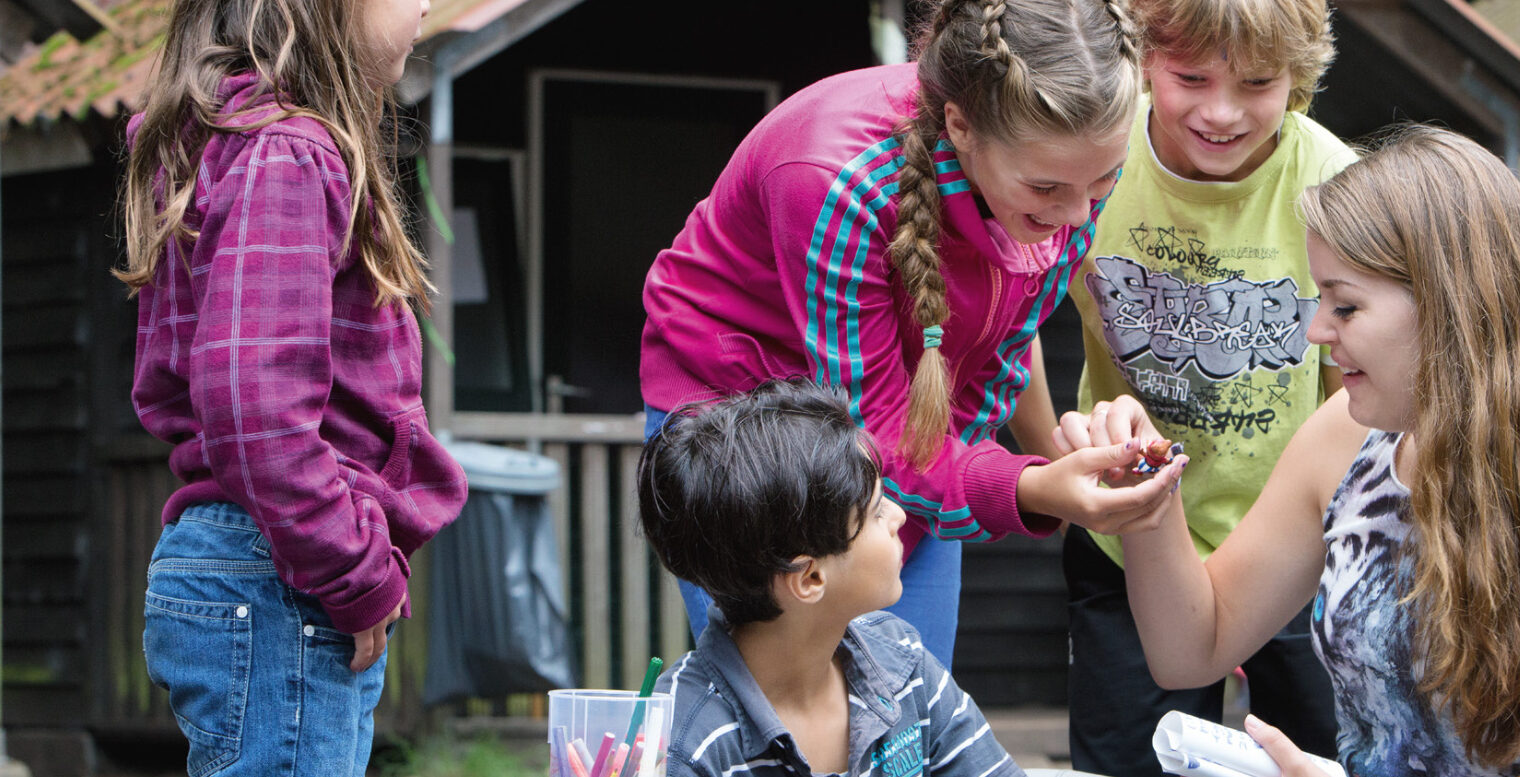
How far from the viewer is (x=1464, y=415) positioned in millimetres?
1690

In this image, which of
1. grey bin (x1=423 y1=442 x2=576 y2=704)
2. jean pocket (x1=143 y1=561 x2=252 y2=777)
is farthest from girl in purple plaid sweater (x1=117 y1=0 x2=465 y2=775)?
grey bin (x1=423 y1=442 x2=576 y2=704)

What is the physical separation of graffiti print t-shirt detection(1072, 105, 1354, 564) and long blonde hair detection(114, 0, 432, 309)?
48.1 inches

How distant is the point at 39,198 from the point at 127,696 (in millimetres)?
2156

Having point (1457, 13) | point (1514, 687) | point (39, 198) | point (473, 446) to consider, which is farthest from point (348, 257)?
point (39, 198)

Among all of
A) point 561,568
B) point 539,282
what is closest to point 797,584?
point 561,568

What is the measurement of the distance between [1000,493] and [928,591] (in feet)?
1.06

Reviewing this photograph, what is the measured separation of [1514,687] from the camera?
64.9 inches

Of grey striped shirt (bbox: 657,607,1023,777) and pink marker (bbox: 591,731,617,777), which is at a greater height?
pink marker (bbox: 591,731,617,777)

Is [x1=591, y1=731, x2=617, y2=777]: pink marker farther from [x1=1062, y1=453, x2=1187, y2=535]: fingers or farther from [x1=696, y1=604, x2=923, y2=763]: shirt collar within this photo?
[x1=1062, y1=453, x2=1187, y2=535]: fingers

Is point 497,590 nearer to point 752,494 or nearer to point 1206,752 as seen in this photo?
point 752,494

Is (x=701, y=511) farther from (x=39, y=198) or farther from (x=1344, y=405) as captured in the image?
(x=39, y=198)

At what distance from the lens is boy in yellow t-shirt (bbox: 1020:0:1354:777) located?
2414 mm

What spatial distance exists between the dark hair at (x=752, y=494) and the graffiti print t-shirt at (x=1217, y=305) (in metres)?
0.80

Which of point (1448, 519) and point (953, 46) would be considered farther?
point (953, 46)
